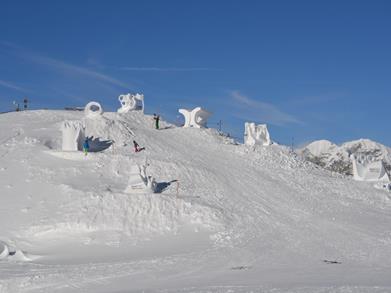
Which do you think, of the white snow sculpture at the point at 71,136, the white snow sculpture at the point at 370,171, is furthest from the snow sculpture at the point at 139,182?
the white snow sculpture at the point at 370,171

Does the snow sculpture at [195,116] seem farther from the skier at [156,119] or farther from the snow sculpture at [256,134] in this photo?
the snow sculpture at [256,134]

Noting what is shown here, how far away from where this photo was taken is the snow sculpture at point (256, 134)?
45.3 meters

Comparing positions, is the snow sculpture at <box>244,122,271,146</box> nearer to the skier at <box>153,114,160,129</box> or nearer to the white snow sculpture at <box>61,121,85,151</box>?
the skier at <box>153,114,160,129</box>

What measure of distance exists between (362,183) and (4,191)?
82.7 feet

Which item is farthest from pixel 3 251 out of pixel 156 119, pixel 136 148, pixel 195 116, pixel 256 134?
pixel 195 116

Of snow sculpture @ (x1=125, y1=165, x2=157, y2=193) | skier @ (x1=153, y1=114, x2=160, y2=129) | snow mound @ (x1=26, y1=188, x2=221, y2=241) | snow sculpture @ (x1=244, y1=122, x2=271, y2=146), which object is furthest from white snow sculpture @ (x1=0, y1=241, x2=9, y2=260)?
snow sculpture @ (x1=244, y1=122, x2=271, y2=146)

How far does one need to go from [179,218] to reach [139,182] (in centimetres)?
328

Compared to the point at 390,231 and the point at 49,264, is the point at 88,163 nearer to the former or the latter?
the point at 49,264

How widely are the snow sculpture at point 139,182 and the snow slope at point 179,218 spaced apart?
0.74m

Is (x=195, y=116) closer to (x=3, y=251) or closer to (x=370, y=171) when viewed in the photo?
(x=370, y=171)

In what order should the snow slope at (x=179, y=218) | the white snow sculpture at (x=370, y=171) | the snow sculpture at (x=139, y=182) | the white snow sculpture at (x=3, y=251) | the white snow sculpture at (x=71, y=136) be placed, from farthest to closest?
the white snow sculpture at (x=370, y=171) → the white snow sculpture at (x=71, y=136) → the snow sculpture at (x=139, y=182) → the white snow sculpture at (x=3, y=251) → the snow slope at (x=179, y=218)

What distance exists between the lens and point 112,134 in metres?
41.0

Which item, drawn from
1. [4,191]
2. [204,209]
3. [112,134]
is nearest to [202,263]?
[204,209]

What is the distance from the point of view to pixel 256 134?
4559 cm
